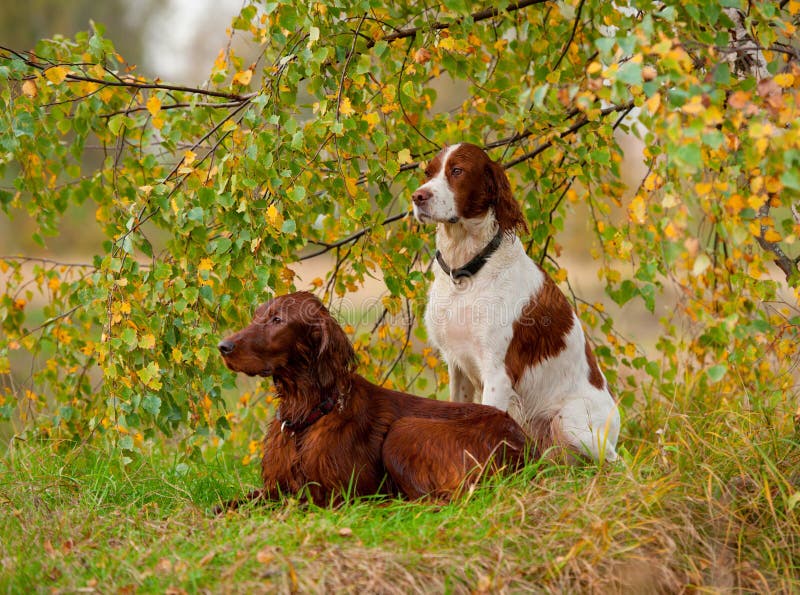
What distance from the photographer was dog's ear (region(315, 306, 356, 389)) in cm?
316

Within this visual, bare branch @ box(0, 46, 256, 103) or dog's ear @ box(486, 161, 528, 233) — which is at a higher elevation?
bare branch @ box(0, 46, 256, 103)

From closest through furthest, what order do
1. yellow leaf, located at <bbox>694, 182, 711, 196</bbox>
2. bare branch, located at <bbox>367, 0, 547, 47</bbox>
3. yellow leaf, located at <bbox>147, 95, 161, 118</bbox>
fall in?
yellow leaf, located at <bbox>694, 182, 711, 196</bbox>
yellow leaf, located at <bbox>147, 95, 161, 118</bbox>
bare branch, located at <bbox>367, 0, 547, 47</bbox>

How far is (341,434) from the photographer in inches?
126

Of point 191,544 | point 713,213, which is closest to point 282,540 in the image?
point 191,544

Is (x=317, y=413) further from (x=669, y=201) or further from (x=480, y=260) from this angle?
(x=669, y=201)

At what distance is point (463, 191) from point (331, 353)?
3.02 ft

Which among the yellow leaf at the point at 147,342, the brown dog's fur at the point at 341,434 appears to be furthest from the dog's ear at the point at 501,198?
the yellow leaf at the point at 147,342

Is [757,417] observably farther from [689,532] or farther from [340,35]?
[340,35]

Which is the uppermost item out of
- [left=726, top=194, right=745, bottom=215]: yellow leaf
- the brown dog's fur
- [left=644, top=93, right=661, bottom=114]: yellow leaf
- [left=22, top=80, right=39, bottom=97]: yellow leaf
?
[left=22, top=80, right=39, bottom=97]: yellow leaf

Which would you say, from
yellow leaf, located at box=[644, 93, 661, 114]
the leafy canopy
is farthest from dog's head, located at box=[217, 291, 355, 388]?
yellow leaf, located at box=[644, 93, 661, 114]

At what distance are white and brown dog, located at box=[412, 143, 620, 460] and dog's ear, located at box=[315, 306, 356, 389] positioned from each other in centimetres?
68

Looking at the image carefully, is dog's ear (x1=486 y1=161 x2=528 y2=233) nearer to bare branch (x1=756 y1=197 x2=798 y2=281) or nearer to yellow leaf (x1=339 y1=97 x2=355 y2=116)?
yellow leaf (x1=339 y1=97 x2=355 y2=116)

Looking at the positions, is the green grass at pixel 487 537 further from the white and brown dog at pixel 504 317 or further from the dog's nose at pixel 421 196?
the dog's nose at pixel 421 196

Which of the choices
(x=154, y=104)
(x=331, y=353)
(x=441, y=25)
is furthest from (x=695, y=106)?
(x=154, y=104)
